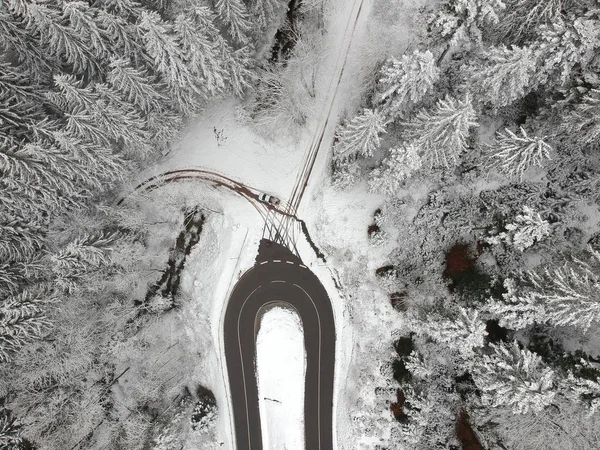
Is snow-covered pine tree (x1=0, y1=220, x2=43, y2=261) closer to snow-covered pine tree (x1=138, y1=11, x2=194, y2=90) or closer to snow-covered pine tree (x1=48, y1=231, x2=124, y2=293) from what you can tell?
snow-covered pine tree (x1=48, y1=231, x2=124, y2=293)

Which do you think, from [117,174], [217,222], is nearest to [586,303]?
[217,222]

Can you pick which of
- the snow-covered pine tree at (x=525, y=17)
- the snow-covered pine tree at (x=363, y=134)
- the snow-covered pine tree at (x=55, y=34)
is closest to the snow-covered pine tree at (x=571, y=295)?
the snow-covered pine tree at (x=363, y=134)

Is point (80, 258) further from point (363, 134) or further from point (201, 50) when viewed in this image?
point (363, 134)

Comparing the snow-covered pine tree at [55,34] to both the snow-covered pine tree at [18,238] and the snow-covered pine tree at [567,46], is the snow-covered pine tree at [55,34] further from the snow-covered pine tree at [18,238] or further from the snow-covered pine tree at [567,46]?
the snow-covered pine tree at [567,46]

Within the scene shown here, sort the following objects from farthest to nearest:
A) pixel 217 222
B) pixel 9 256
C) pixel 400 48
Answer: pixel 217 222 < pixel 400 48 < pixel 9 256

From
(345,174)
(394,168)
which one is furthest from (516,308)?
(345,174)

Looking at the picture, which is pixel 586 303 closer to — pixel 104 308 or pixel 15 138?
pixel 104 308
